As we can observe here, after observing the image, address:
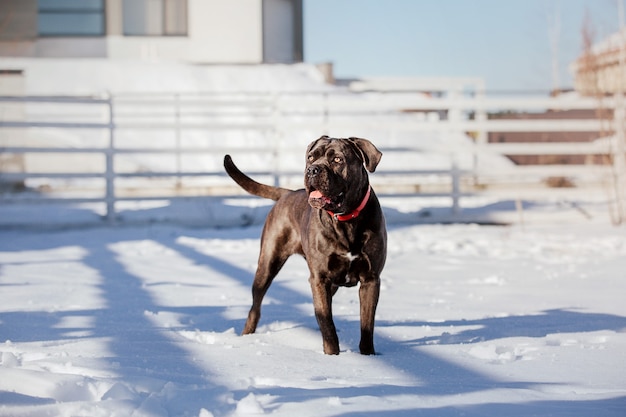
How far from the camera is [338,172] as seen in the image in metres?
4.00

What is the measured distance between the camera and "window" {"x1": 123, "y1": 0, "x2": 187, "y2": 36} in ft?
72.9

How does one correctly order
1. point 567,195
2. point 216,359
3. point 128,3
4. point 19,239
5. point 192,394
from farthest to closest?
point 128,3 < point 567,195 < point 19,239 < point 216,359 < point 192,394

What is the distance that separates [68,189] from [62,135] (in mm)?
5584

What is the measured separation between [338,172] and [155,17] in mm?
19264

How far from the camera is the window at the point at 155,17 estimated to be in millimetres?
22230

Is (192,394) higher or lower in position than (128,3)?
lower

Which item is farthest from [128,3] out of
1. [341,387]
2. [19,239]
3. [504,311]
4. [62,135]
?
[341,387]

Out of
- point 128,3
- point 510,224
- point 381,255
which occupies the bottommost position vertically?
point 510,224

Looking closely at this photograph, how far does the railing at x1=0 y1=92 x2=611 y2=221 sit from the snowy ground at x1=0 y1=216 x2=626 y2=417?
2.98m

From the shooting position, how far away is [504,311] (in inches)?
221

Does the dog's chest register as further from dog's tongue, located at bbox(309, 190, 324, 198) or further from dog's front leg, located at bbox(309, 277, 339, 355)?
dog's tongue, located at bbox(309, 190, 324, 198)

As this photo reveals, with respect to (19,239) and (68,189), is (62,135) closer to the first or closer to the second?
(68,189)

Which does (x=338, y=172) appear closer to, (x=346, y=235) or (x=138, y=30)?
(x=346, y=235)

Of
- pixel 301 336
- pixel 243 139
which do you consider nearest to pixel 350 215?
pixel 301 336
